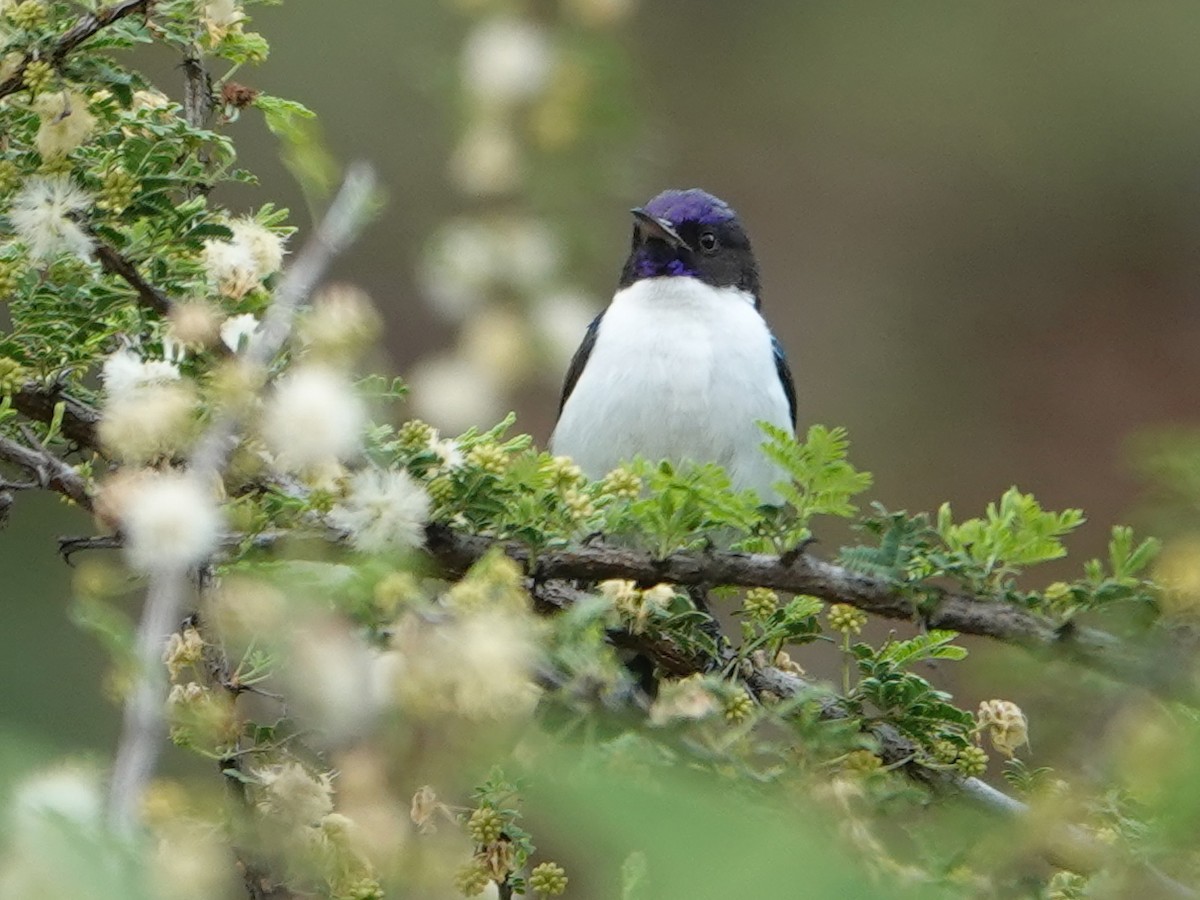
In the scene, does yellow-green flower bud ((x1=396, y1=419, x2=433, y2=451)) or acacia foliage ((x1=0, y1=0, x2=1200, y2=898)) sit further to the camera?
yellow-green flower bud ((x1=396, y1=419, x2=433, y2=451))

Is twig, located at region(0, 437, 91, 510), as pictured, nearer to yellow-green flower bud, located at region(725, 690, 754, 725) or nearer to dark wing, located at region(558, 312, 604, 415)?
yellow-green flower bud, located at region(725, 690, 754, 725)

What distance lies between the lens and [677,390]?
424 centimetres

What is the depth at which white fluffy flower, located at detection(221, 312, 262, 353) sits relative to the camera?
1.89 m

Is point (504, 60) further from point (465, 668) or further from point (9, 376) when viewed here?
point (465, 668)

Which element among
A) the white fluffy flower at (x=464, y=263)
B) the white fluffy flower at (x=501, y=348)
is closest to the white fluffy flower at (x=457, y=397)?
the white fluffy flower at (x=501, y=348)

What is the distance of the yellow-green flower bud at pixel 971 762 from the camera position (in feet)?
6.41

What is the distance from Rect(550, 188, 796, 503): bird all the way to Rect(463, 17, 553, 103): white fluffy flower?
162cm

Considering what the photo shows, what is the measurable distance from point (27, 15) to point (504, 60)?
23.6 inches

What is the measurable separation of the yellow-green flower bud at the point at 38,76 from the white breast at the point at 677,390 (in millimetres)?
2193

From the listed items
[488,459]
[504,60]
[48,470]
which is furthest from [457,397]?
[48,470]

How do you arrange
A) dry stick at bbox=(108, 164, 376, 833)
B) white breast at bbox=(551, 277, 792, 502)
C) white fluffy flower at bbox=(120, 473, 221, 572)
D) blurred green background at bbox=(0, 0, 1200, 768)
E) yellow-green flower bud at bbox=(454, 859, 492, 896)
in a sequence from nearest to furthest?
dry stick at bbox=(108, 164, 376, 833), white fluffy flower at bbox=(120, 473, 221, 572), yellow-green flower bud at bbox=(454, 859, 492, 896), white breast at bbox=(551, 277, 792, 502), blurred green background at bbox=(0, 0, 1200, 768)

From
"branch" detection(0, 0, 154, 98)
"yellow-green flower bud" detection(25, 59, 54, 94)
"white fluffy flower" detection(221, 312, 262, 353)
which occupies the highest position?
"branch" detection(0, 0, 154, 98)

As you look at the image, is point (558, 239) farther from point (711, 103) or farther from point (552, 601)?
point (711, 103)

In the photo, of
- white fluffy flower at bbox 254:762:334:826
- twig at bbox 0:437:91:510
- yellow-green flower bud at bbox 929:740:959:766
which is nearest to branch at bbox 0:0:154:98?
twig at bbox 0:437:91:510
